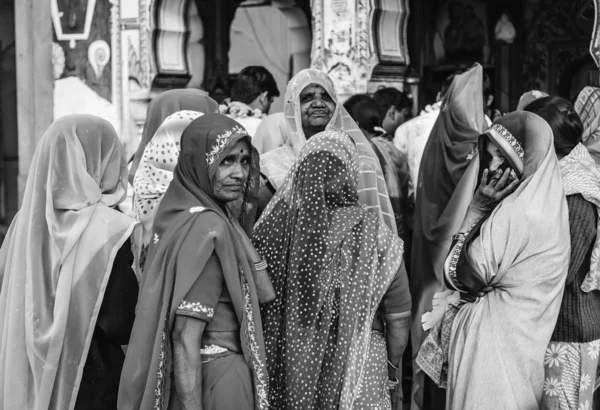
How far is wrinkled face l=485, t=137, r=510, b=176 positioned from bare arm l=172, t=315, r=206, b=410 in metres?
1.26

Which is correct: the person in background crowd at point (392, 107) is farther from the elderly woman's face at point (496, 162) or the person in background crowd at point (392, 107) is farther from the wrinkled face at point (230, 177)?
the wrinkled face at point (230, 177)

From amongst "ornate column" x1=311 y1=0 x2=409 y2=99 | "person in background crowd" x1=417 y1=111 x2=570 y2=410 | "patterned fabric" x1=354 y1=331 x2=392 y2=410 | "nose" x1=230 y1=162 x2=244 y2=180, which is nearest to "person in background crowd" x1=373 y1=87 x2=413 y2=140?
"ornate column" x1=311 y1=0 x2=409 y2=99

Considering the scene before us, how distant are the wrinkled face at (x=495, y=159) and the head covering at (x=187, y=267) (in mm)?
965

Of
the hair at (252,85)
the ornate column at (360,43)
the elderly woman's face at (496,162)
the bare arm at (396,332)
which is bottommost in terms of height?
the bare arm at (396,332)

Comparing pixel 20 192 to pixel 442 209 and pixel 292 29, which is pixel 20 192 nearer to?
pixel 292 29

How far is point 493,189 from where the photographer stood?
359 centimetres

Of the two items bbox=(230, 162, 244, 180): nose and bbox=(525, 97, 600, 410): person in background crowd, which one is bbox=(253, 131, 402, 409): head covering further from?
bbox=(525, 97, 600, 410): person in background crowd

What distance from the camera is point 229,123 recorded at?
3244 mm

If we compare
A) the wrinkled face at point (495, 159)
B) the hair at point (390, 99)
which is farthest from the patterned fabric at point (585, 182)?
the hair at point (390, 99)

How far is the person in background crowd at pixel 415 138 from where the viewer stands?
579 centimetres

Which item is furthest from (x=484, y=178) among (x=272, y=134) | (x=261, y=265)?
(x=272, y=134)

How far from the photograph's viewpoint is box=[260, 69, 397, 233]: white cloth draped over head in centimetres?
454

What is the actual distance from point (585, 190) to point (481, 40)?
15.7 ft

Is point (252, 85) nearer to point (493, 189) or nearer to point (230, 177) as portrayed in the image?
point (493, 189)
